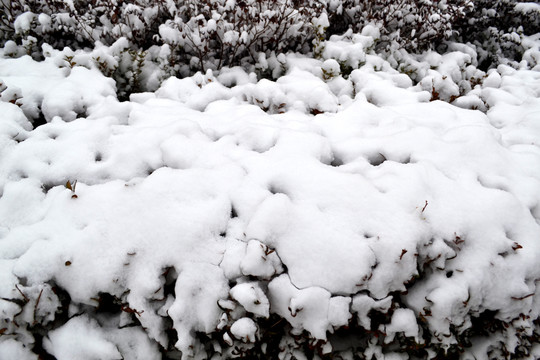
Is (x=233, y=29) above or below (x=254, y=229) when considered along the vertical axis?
above

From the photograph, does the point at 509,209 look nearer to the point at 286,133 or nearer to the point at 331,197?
the point at 331,197

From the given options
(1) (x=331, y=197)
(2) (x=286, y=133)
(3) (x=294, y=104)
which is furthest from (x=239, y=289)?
(3) (x=294, y=104)

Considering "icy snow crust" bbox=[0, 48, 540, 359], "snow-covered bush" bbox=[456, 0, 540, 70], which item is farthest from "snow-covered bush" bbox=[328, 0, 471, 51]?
"icy snow crust" bbox=[0, 48, 540, 359]

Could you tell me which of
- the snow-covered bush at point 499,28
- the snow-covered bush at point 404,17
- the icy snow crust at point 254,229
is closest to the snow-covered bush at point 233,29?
the snow-covered bush at point 404,17

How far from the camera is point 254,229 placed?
6.35 feet

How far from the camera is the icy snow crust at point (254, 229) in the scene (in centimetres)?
181

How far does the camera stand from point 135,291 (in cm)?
182

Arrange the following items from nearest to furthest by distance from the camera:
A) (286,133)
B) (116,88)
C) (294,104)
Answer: (286,133) → (294,104) → (116,88)

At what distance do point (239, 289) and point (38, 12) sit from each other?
13.3 ft

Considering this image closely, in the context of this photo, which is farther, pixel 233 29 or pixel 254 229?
pixel 233 29

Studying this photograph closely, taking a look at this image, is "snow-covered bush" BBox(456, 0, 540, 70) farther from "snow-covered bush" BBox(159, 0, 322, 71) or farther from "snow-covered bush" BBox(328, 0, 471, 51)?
"snow-covered bush" BBox(159, 0, 322, 71)

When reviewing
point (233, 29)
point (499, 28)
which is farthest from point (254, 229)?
point (499, 28)

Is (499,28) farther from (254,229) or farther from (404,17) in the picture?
(254,229)


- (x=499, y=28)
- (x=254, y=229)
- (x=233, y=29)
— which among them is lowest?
(x=254, y=229)
